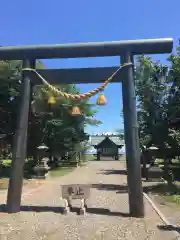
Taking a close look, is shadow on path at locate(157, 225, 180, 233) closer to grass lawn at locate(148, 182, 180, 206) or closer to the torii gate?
the torii gate

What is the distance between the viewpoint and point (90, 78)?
34.0ft

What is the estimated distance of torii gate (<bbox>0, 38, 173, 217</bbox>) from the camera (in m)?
9.55

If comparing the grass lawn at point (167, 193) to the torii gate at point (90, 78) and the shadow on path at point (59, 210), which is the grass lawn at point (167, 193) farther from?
the torii gate at point (90, 78)

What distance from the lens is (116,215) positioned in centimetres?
950

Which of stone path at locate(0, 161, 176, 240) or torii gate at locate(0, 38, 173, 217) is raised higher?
torii gate at locate(0, 38, 173, 217)

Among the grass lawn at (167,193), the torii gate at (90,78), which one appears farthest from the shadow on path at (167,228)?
the grass lawn at (167,193)

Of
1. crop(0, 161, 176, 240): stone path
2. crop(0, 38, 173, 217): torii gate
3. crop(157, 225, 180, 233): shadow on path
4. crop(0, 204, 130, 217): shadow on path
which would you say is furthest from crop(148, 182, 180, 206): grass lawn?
crop(157, 225, 180, 233): shadow on path

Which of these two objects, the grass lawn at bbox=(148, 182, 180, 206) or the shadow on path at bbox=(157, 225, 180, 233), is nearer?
the shadow on path at bbox=(157, 225, 180, 233)

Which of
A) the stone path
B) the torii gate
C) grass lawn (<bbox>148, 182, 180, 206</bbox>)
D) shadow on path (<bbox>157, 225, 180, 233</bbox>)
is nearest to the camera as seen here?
the stone path

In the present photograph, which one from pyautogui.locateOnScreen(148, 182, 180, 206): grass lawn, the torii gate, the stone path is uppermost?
the torii gate

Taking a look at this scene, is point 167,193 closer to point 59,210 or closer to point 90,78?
point 59,210

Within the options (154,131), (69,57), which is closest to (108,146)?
(154,131)

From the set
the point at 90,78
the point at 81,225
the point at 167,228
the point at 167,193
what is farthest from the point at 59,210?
the point at 167,193

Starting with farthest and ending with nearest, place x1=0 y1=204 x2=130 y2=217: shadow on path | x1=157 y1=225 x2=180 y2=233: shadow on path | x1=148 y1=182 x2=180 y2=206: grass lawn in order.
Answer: x1=148 y1=182 x2=180 y2=206: grass lawn → x1=0 y1=204 x2=130 y2=217: shadow on path → x1=157 y1=225 x2=180 y2=233: shadow on path
